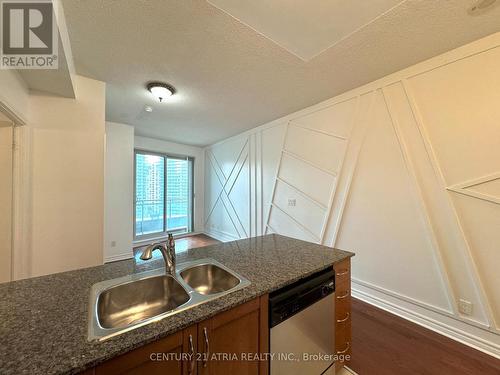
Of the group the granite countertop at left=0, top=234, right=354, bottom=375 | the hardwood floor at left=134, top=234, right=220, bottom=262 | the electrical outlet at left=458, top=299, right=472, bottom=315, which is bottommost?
the hardwood floor at left=134, top=234, right=220, bottom=262

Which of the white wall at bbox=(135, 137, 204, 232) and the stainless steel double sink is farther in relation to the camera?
the white wall at bbox=(135, 137, 204, 232)

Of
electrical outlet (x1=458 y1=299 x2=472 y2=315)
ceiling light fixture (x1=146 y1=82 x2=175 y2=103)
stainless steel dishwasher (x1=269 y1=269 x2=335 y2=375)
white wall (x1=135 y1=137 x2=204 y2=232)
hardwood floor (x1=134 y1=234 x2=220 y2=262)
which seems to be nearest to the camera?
stainless steel dishwasher (x1=269 y1=269 x2=335 y2=375)

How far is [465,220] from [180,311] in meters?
2.49

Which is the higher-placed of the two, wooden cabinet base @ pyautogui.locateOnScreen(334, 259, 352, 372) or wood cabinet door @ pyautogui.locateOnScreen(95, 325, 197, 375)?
wood cabinet door @ pyautogui.locateOnScreen(95, 325, 197, 375)

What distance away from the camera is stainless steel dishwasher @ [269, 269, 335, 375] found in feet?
3.69

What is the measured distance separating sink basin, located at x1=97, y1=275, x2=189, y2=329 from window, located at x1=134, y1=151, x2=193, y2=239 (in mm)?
4355

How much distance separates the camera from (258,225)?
13.9 feet

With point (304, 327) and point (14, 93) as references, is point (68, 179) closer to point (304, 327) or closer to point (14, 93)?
point (14, 93)

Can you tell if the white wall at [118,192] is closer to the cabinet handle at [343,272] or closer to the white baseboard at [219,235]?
the white baseboard at [219,235]

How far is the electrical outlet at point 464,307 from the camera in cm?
182

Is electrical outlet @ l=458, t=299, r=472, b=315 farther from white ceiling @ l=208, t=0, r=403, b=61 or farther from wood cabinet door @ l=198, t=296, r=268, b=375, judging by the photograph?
white ceiling @ l=208, t=0, r=403, b=61

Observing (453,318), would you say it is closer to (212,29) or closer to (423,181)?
(423,181)

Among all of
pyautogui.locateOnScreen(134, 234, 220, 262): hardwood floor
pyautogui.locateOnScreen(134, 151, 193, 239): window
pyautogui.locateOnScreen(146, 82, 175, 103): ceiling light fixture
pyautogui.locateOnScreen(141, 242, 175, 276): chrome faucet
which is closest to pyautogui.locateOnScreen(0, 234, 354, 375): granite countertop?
pyautogui.locateOnScreen(141, 242, 175, 276): chrome faucet

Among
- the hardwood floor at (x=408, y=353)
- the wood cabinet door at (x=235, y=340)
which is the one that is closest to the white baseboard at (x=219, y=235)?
the hardwood floor at (x=408, y=353)
